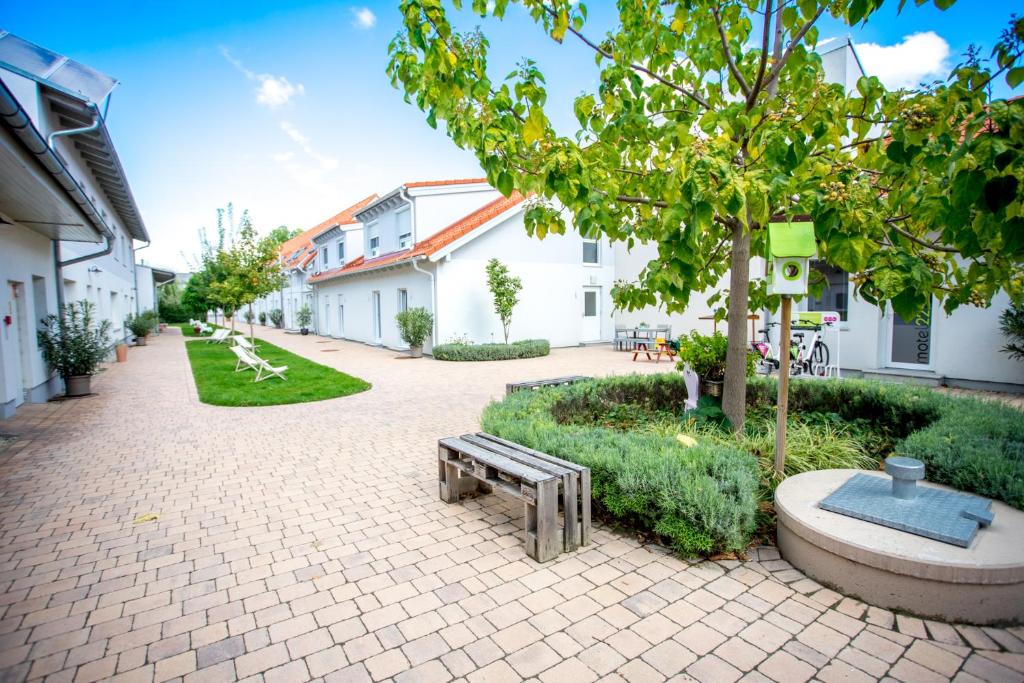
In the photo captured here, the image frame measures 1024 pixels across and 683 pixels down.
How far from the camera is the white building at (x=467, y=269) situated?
54.5ft

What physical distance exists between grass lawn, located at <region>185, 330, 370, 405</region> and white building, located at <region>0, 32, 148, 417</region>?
2.85m

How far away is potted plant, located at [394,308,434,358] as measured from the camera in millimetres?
16328

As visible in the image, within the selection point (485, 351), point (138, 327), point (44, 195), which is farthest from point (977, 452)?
point (138, 327)

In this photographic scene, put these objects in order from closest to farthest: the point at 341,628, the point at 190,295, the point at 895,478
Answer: the point at 341,628 → the point at 895,478 → the point at 190,295

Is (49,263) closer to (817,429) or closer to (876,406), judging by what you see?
(817,429)

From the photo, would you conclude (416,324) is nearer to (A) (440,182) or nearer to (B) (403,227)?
(B) (403,227)

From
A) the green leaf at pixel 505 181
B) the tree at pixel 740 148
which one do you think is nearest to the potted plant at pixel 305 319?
the tree at pixel 740 148

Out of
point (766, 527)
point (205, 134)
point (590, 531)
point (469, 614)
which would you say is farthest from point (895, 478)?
point (205, 134)

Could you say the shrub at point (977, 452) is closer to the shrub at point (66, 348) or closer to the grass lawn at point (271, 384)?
the grass lawn at point (271, 384)

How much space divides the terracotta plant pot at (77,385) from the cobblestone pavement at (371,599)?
5385mm

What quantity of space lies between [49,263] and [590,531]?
12.3 m

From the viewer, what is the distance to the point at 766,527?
3762 millimetres

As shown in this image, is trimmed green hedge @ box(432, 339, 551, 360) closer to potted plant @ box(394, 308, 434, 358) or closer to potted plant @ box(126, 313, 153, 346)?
potted plant @ box(394, 308, 434, 358)

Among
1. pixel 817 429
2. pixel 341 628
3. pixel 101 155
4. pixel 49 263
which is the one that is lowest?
pixel 341 628
